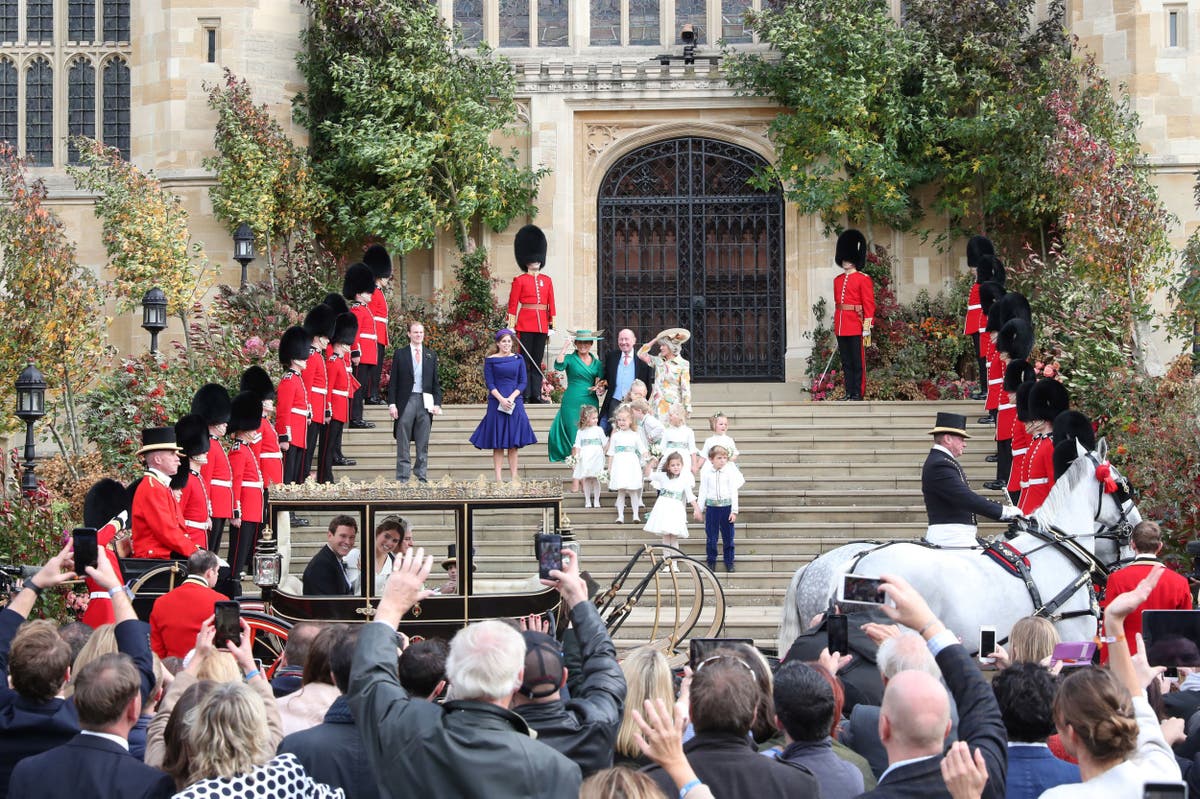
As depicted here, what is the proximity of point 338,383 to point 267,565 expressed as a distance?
702 cm

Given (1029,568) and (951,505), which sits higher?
(951,505)

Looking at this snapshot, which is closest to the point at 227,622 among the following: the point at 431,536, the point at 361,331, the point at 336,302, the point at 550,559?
the point at 550,559

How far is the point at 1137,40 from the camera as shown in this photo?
22.3 meters

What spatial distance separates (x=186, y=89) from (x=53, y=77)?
326 cm

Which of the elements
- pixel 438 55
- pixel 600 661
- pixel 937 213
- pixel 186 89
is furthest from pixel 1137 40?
pixel 600 661

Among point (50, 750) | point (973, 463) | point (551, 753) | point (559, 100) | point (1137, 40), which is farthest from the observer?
point (559, 100)

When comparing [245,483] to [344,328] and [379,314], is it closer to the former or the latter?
[344,328]

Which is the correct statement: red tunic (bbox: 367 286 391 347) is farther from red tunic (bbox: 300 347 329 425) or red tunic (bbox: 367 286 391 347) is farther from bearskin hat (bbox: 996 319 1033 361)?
bearskin hat (bbox: 996 319 1033 361)

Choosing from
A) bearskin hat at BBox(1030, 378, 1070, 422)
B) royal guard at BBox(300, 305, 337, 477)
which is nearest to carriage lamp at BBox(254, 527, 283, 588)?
royal guard at BBox(300, 305, 337, 477)

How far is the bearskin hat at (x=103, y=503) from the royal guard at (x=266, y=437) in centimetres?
288

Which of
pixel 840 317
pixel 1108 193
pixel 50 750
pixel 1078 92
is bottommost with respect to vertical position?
pixel 50 750

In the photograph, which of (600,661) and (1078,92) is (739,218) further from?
(600,661)

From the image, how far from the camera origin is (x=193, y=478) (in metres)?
12.4

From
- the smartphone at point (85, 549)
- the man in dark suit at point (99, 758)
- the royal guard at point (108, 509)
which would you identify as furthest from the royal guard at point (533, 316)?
the man in dark suit at point (99, 758)
